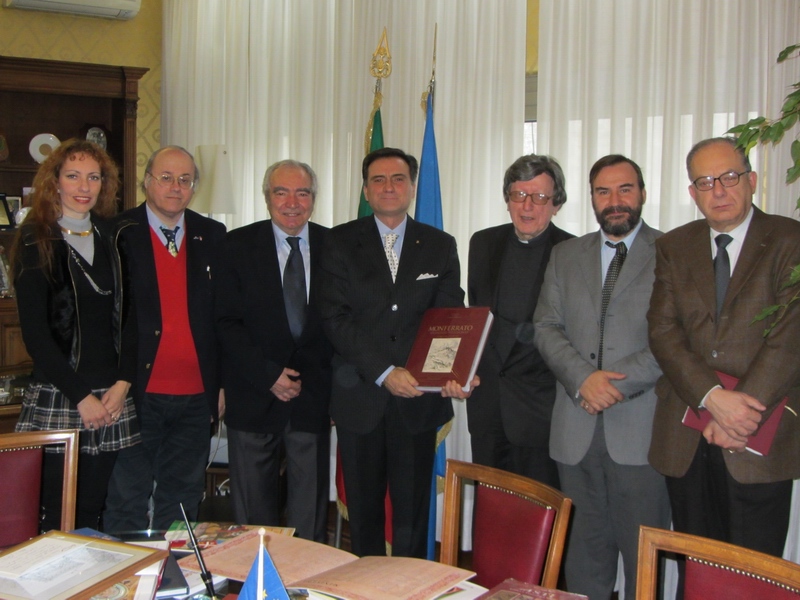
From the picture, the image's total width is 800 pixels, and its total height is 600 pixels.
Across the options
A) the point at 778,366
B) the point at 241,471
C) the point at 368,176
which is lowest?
the point at 241,471

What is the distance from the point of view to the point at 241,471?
2.88 metres

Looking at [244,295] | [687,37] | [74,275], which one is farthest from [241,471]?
[687,37]

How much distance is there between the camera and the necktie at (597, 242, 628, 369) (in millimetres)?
2471

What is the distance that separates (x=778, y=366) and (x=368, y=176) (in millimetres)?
1607

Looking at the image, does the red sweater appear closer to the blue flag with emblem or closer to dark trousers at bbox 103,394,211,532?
dark trousers at bbox 103,394,211,532

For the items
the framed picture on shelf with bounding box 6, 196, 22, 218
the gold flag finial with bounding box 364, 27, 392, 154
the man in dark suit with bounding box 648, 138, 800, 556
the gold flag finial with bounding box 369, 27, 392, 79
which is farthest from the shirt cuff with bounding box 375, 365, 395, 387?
the framed picture on shelf with bounding box 6, 196, 22, 218

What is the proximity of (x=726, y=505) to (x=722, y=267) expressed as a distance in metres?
0.74

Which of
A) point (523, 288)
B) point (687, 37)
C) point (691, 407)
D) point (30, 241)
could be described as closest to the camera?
point (691, 407)

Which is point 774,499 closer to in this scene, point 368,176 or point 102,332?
point 368,176

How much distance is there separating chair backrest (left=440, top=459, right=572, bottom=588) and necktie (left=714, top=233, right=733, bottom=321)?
917mm

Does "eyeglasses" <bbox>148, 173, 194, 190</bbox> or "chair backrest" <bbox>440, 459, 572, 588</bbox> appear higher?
"eyeglasses" <bbox>148, 173, 194, 190</bbox>

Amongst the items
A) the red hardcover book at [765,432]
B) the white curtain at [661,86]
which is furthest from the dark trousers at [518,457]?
the white curtain at [661,86]

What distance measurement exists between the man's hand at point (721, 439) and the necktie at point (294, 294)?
1500 mm

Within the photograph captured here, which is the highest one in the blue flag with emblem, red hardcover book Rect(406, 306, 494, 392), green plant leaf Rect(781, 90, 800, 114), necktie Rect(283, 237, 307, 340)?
green plant leaf Rect(781, 90, 800, 114)
